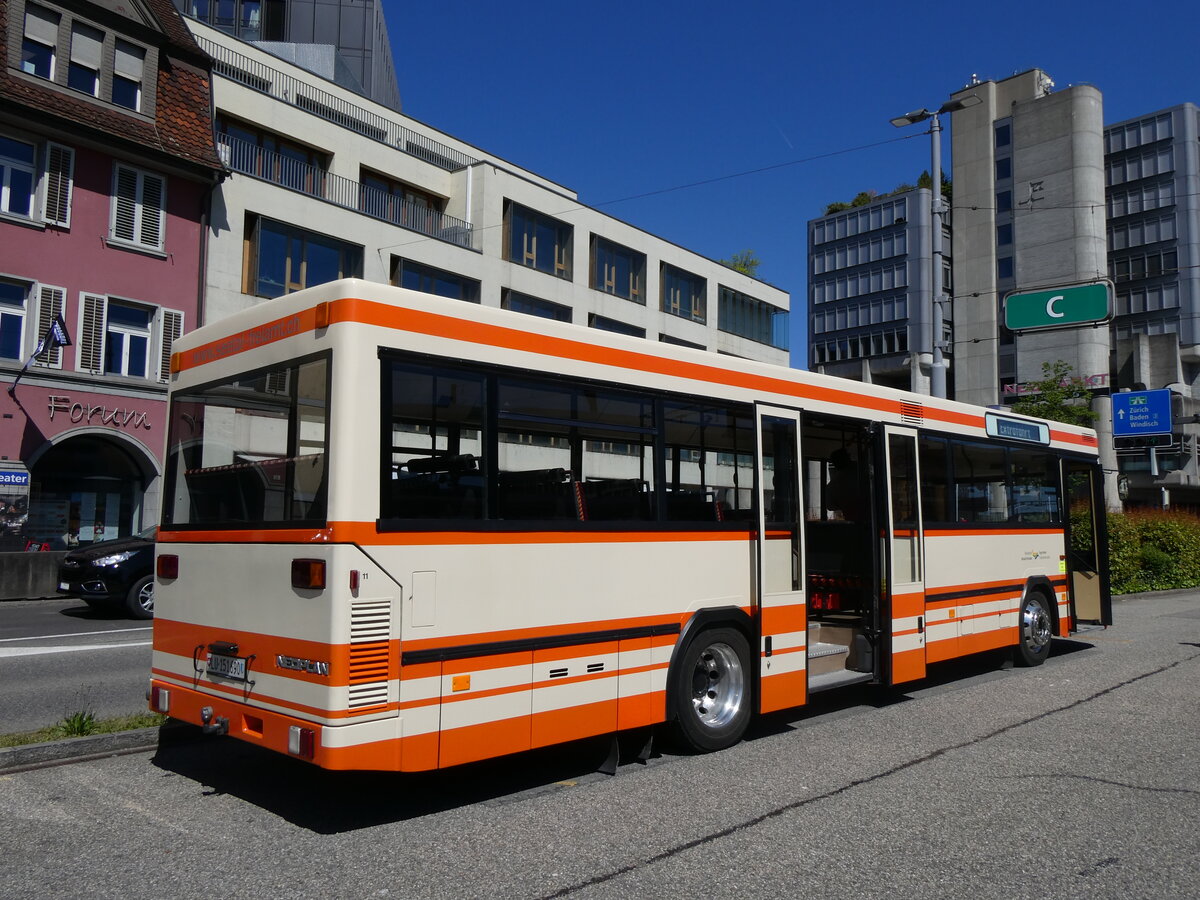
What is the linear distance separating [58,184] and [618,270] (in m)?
22.6

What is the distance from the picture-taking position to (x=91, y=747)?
6.90m

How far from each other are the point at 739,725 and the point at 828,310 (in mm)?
79748

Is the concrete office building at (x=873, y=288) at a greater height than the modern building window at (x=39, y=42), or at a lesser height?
greater

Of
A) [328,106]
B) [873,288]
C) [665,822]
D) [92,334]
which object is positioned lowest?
[665,822]

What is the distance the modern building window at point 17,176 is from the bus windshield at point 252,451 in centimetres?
2016

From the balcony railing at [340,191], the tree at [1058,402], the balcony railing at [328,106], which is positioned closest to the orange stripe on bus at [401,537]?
the balcony railing at [340,191]

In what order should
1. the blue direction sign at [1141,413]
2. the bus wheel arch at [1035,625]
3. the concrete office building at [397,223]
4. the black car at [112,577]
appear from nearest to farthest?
the bus wheel arch at [1035,625], the black car at [112,577], the concrete office building at [397,223], the blue direction sign at [1141,413]

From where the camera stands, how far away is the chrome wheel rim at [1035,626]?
11.6 m

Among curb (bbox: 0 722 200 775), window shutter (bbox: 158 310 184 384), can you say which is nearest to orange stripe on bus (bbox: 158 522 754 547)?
curb (bbox: 0 722 200 775)

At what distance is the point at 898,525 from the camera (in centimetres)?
929

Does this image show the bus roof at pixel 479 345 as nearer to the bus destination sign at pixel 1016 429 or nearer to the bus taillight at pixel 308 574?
the bus taillight at pixel 308 574

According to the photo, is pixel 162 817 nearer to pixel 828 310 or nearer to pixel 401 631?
pixel 401 631

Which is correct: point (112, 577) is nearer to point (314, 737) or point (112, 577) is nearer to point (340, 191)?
point (314, 737)

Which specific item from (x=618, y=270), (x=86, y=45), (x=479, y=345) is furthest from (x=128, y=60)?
(x=479, y=345)
